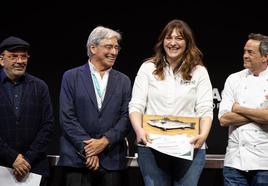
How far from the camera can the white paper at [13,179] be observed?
3.46m

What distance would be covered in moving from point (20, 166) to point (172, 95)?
3.50 feet

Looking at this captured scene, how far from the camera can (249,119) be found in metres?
3.39

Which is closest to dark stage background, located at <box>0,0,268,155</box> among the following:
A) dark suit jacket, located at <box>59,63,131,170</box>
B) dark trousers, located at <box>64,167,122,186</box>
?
dark suit jacket, located at <box>59,63,131,170</box>

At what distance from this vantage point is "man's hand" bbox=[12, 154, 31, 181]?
11.2 ft

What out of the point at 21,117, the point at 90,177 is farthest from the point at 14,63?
the point at 90,177

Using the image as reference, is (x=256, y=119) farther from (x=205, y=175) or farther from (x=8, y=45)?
(x=8, y=45)

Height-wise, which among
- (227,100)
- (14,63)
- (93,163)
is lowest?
(93,163)

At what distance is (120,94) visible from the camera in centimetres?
351

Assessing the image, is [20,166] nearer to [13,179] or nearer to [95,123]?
[13,179]

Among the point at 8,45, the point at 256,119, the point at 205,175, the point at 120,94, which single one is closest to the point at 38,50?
the point at 8,45

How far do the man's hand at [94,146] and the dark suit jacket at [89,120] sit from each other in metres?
0.03

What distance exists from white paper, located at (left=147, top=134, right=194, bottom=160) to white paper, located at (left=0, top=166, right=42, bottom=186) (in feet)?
2.88

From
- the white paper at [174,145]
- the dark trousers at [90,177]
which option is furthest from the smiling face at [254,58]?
the dark trousers at [90,177]

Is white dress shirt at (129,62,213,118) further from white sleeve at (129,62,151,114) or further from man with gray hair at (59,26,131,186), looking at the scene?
man with gray hair at (59,26,131,186)
